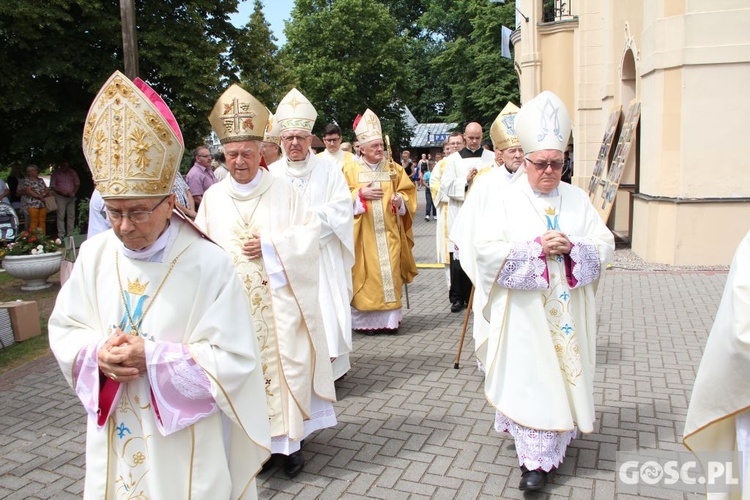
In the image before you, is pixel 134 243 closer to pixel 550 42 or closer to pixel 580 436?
pixel 580 436

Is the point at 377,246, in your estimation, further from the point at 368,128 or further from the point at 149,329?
→ the point at 149,329

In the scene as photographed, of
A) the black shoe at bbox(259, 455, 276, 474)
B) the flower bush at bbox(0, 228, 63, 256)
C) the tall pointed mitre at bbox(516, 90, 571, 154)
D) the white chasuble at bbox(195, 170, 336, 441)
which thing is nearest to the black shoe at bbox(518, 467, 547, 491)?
the white chasuble at bbox(195, 170, 336, 441)

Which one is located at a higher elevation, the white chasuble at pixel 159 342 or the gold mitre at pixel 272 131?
the gold mitre at pixel 272 131

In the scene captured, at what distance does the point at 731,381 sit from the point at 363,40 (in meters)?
35.7

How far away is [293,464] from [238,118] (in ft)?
7.22

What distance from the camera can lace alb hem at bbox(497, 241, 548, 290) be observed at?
3.77 meters

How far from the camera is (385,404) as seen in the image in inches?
206

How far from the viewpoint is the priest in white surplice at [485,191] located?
4.29m

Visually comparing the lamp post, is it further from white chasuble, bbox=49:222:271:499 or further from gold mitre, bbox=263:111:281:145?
white chasuble, bbox=49:222:271:499

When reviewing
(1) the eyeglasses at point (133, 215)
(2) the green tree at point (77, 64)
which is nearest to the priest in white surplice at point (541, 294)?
(1) the eyeglasses at point (133, 215)

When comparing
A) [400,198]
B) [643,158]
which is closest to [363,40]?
[643,158]

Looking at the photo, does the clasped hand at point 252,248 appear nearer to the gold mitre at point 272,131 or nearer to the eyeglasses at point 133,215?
the eyeglasses at point 133,215

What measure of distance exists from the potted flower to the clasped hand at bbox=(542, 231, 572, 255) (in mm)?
8323

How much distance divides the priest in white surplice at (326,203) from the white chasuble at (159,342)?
2.89 metres
